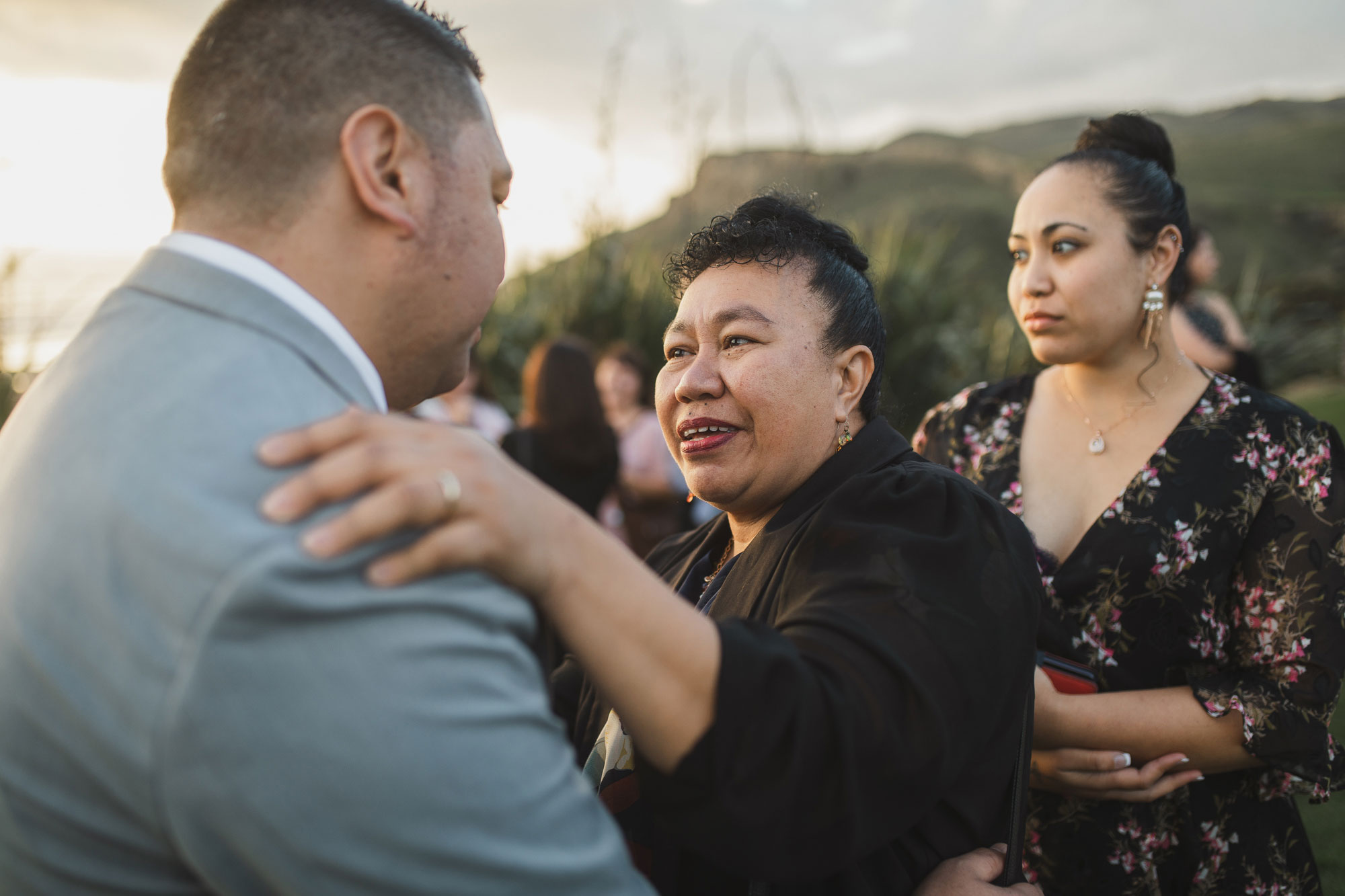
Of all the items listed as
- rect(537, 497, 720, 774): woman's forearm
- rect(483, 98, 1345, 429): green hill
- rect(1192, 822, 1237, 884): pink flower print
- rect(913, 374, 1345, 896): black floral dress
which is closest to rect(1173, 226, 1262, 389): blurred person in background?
rect(483, 98, 1345, 429): green hill

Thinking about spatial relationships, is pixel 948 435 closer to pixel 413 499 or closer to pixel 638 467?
pixel 413 499

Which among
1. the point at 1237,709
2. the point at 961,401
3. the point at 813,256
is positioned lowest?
the point at 1237,709

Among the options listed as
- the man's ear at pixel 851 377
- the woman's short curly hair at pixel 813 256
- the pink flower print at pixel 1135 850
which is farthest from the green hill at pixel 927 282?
the pink flower print at pixel 1135 850

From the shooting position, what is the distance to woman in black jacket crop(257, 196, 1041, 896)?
1.07m

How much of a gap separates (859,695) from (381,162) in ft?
3.26

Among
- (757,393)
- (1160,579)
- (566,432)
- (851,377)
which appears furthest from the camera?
(566,432)

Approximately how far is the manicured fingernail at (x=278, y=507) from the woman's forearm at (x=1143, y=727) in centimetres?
186

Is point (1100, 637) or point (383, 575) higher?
point (383, 575)

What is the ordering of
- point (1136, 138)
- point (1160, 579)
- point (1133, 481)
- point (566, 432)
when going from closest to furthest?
point (1160, 579)
point (1133, 481)
point (1136, 138)
point (566, 432)

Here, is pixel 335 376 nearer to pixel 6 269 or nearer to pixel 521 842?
pixel 521 842

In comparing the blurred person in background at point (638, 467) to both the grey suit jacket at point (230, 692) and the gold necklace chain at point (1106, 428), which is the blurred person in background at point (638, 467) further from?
the grey suit jacket at point (230, 692)

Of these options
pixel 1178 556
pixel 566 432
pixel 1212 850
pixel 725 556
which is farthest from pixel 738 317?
pixel 566 432

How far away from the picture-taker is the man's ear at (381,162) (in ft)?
3.78

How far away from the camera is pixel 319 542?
859 millimetres
